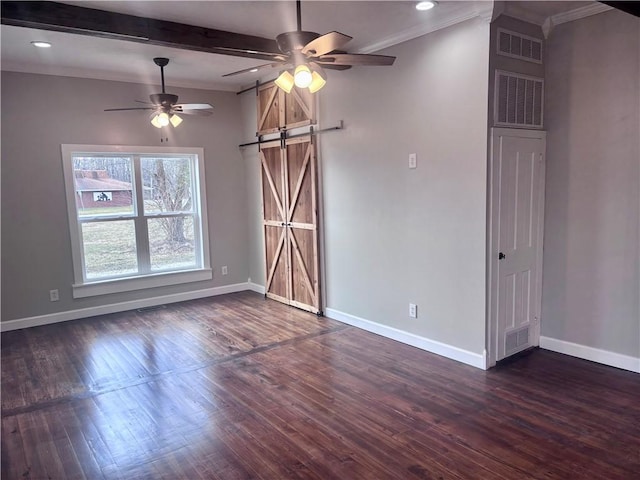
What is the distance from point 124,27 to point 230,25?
810mm

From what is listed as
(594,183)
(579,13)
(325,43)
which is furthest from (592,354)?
(325,43)

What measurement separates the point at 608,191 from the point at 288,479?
124 inches

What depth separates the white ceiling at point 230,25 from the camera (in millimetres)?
3301

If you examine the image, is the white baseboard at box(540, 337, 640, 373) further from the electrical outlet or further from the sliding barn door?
the sliding barn door

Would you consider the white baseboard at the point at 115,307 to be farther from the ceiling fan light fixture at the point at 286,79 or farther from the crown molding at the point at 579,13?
the crown molding at the point at 579,13

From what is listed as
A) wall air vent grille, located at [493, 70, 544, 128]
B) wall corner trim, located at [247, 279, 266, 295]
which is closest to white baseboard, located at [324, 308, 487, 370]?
wall corner trim, located at [247, 279, 266, 295]

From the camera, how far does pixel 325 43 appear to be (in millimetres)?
2631

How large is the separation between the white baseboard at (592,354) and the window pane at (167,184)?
462 centimetres

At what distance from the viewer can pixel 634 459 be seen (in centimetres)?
246

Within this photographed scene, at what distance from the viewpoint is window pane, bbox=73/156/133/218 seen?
538 centimetres

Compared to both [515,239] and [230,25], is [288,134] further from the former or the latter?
[515,239]

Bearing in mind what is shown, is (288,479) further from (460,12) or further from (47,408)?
(460,12)

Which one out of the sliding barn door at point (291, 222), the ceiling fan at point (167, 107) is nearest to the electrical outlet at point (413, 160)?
the sliding barn door at point (291, 222)

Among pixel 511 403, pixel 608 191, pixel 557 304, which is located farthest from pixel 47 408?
pixel 608 191
